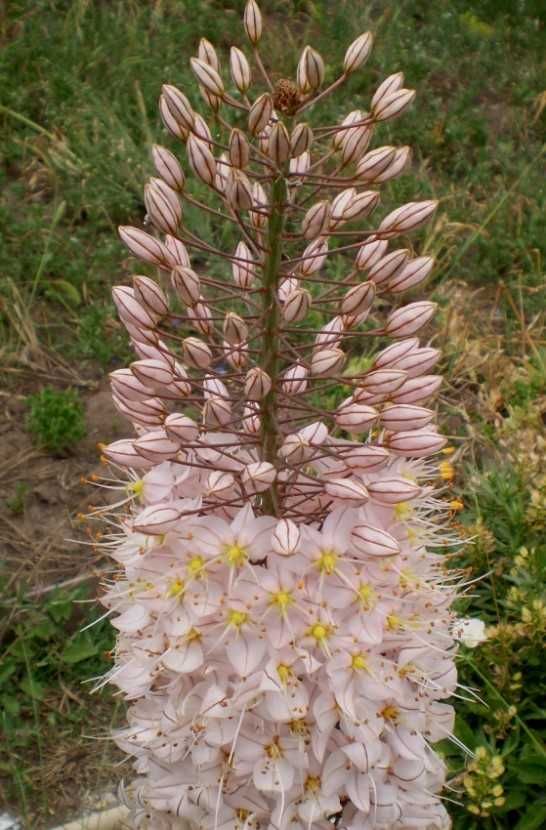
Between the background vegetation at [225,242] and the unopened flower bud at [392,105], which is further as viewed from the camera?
the background vegetation at [225,242]

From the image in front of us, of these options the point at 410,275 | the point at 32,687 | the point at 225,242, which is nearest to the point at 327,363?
the point at 410,275

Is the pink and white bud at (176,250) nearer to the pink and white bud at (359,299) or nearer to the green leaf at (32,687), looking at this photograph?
the pink and white bud at (359,299)

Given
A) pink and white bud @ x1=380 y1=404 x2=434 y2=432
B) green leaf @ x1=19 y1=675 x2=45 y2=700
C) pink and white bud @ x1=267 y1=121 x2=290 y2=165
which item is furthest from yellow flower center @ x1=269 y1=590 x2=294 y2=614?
green leaf @ x1=19 y1=675 x2=45 y2=700

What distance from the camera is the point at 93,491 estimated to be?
3.57 metres

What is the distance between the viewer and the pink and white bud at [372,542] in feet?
5.22

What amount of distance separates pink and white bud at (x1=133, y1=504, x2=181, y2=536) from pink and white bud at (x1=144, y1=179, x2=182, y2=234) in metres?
0.47

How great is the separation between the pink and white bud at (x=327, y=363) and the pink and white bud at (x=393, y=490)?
7.8 inches

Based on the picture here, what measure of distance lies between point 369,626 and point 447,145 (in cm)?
375

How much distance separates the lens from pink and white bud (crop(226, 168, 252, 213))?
1554 millimetres

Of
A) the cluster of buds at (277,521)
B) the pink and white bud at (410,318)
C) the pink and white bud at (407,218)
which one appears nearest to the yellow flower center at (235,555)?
the cluster of buds at (277,521)

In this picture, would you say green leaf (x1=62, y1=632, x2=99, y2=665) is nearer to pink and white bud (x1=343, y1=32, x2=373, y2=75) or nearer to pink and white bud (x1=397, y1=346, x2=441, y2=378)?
pink and white bud (x1=397, y1=346, x2=441, y2=378)

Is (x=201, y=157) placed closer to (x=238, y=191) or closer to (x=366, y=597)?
(x=238, y=191)

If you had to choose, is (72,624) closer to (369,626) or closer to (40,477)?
(40,477)

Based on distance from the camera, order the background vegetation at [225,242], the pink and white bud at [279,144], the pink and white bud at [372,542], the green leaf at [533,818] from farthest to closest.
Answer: the background vegetation at [225,242]
the green leaf at [533,818]
the pink and white bud at [372,542]
the pink and white bud at [279,144]
